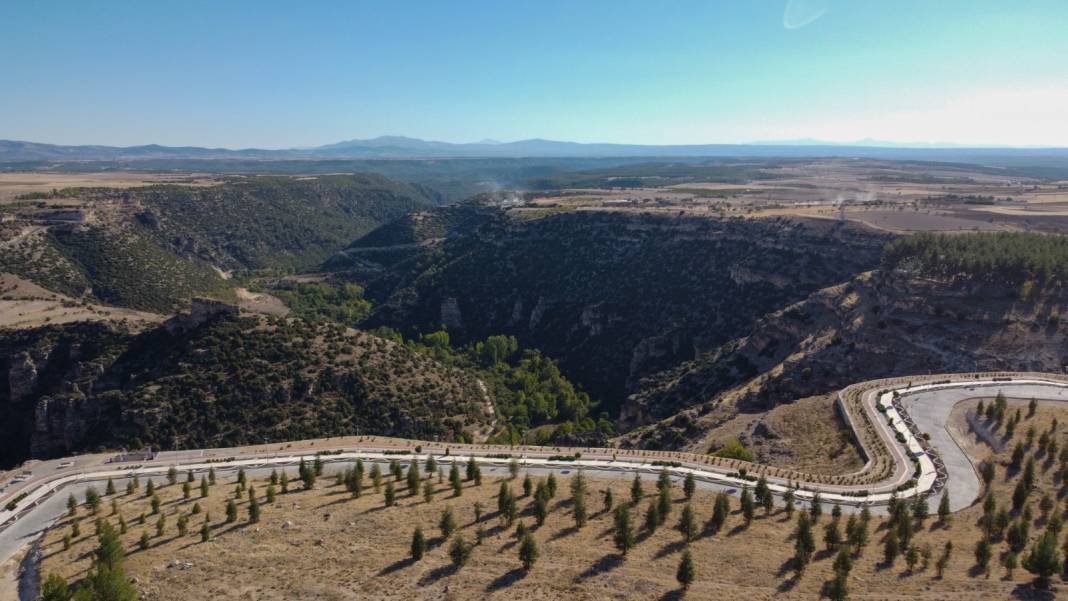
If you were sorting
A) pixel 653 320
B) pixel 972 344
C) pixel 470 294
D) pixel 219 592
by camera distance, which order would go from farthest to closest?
pixel 470 294 < pixel 653 320 < pixel 972 344 < pixel 219 592

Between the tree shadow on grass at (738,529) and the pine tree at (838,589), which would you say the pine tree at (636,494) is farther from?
the pine tree at (838,589)

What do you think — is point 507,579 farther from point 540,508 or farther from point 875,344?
point 875,344

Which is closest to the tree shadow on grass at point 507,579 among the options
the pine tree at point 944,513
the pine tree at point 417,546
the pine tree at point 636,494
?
the pine tree at point 417,546

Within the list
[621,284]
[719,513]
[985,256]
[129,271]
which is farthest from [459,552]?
[129,271]

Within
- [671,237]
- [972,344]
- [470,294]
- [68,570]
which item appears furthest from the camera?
[470,294]

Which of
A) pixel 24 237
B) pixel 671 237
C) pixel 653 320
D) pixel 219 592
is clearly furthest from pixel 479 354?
pixel 24 237

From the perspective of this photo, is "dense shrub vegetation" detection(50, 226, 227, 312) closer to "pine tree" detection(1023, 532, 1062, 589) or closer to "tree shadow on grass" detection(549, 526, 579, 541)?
"tree shadow on grass" detection(549, 526, 579, 541)

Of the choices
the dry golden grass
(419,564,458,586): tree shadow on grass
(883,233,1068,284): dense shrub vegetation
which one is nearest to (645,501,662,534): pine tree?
the dry golden grass

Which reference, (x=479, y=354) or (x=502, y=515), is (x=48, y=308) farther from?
(x=502, y=515)
